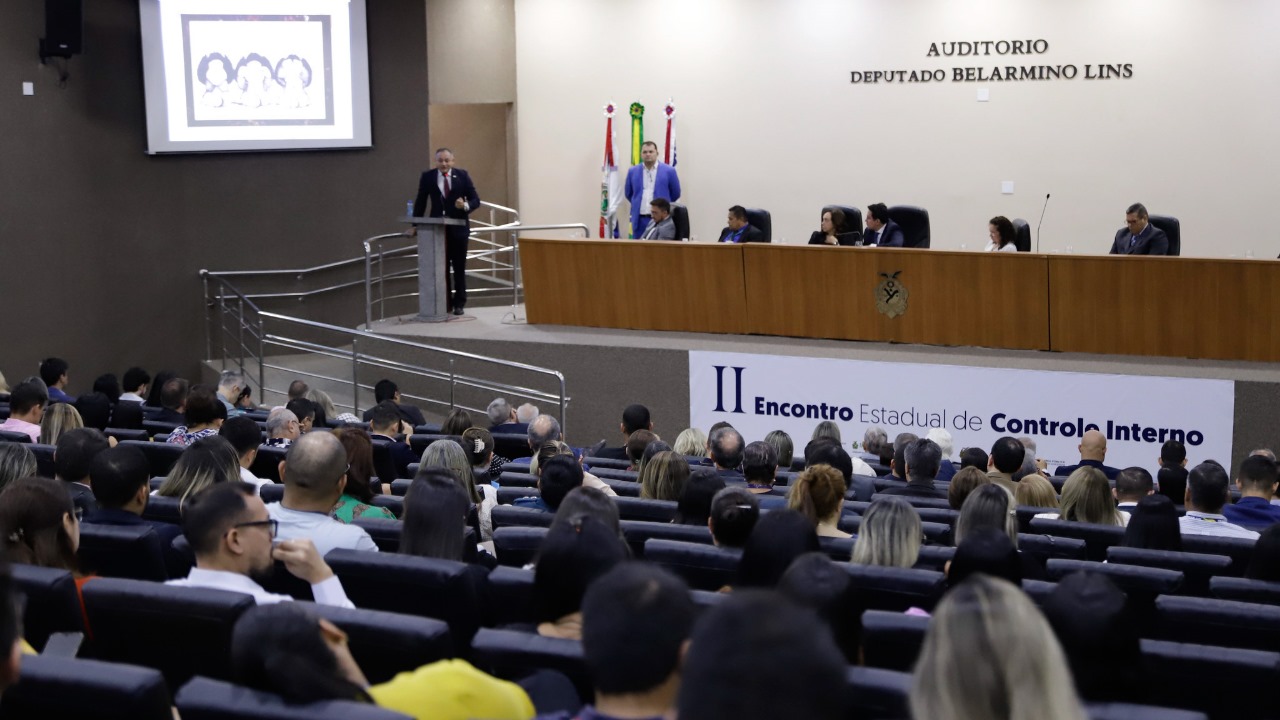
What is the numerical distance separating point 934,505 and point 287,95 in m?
7.91

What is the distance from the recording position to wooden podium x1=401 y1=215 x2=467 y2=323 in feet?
36.3

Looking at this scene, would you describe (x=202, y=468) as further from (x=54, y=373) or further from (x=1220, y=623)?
(x=54, y=373)

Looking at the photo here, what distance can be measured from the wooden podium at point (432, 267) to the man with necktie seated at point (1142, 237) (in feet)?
17.0

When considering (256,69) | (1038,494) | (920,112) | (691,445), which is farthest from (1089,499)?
(256,69)

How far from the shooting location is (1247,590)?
4262mm

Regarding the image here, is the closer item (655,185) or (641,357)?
(641,357)

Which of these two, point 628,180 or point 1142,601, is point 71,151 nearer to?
point 628,180

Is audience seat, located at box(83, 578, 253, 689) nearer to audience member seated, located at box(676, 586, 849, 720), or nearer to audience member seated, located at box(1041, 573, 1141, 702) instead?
audience member seated, located at box(676, 586, 849, 720)

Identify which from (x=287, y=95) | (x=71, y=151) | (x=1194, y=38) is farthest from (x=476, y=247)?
(x=1194, y=38)

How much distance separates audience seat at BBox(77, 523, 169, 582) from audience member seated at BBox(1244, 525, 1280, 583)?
137 inches

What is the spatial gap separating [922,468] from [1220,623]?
267 cm

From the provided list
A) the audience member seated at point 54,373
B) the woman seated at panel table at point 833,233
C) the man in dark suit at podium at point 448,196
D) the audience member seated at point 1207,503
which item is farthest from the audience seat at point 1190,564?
the man in dark suit at podium at point 448,196

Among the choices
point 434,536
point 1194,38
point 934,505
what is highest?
point 1194,38

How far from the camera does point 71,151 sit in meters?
10.9
